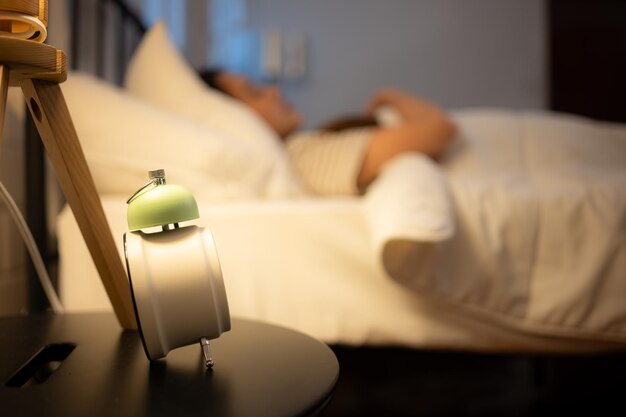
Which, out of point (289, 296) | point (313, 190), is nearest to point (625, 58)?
point (313, 190)

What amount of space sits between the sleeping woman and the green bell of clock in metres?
1.02

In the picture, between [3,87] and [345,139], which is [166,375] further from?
[345,139]

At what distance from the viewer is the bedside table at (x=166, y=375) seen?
375 millimetres

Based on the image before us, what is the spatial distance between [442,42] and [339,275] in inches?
104

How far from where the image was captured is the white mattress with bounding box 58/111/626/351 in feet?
2.99

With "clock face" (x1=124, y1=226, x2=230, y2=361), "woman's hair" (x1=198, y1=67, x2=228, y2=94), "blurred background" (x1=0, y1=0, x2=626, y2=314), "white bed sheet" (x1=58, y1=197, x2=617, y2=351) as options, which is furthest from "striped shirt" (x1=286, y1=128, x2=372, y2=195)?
"blurred background" (x1=0, y1=0, x2=626, y2=314)

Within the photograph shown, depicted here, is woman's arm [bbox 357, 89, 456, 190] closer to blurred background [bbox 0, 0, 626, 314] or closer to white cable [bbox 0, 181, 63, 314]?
white cable [bbox 0, 181, 63, 314]

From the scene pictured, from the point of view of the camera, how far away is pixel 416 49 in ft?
10.7

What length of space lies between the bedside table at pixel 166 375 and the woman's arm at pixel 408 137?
95 cm

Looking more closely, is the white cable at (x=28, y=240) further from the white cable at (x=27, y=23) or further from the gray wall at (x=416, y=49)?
the gray wall at (x=416, y=49)

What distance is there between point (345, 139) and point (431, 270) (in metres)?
0.72

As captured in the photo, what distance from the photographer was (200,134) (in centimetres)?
102

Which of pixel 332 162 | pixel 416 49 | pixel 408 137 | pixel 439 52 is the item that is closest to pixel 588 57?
pixel 439 52

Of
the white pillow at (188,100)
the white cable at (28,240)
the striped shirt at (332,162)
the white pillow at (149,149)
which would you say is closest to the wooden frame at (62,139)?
the white cable at (28,240)
